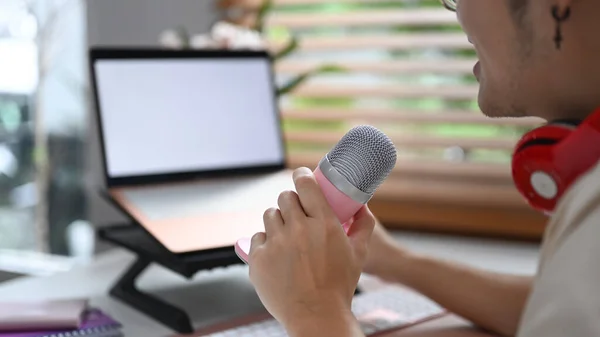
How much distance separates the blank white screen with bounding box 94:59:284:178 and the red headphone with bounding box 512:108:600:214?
696 mm

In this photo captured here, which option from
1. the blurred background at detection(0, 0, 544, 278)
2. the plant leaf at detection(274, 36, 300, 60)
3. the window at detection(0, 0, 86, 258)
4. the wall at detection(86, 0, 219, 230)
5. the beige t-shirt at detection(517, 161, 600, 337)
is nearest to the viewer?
the beige t-shirt at detection(517, 161, 600, 337)

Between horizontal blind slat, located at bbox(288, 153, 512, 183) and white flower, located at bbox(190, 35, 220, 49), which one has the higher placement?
white flower, located at bbox(190, 35, 220, 49)

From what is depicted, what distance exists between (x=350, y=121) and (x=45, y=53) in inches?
38.2

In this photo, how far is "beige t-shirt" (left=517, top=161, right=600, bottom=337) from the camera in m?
0.43

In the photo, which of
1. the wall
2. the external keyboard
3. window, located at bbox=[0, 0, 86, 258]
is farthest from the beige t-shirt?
window, located at bbox=[0, 0, 86, 258]

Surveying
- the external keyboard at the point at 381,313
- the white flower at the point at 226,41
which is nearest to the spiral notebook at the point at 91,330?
the external keyboard at the point at 381,313

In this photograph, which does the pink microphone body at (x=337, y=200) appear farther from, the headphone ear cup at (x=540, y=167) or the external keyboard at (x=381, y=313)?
the external keyboard at (x=381, y=313)

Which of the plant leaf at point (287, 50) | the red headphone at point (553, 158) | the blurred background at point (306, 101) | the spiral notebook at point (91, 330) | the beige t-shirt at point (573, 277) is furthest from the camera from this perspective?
the blurred background at point (306, 101)

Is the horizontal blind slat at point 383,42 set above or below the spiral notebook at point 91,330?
above

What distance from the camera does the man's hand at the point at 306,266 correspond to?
0.70 meters

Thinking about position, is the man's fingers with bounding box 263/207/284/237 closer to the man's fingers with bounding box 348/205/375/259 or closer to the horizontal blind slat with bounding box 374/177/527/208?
the man's fingers with bounding box 348/205/375/259

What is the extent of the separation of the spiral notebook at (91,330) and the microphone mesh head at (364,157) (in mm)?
415

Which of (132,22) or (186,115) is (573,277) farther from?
(132,22)

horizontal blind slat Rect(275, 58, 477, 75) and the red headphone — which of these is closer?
the red headphone
